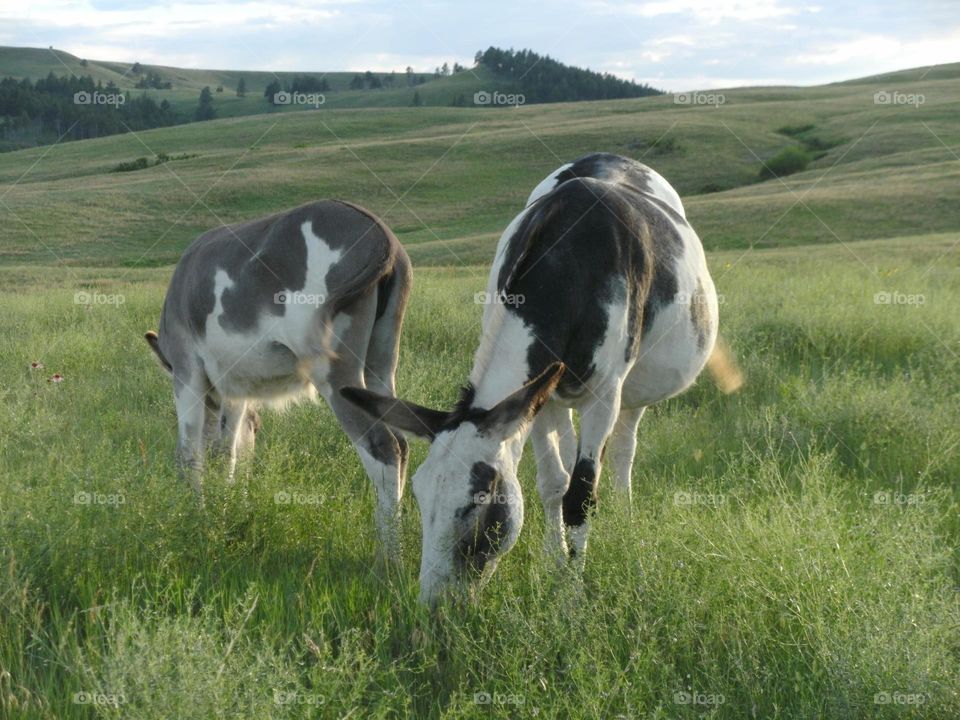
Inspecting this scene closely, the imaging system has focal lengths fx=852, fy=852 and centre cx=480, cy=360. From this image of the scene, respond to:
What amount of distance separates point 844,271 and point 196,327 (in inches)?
498

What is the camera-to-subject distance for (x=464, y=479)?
3.53 meters

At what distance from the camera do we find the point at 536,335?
4.10 m

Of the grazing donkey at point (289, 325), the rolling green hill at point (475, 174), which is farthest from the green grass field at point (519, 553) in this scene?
the rolling green hill at point (475, 174)

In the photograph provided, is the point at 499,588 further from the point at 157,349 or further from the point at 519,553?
the point at 157,349

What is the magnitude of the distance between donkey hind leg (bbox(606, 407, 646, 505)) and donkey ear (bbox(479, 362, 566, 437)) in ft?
7.99

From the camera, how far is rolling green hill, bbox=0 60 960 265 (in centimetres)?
2956

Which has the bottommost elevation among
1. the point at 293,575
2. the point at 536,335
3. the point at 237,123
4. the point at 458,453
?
the point at 293,575

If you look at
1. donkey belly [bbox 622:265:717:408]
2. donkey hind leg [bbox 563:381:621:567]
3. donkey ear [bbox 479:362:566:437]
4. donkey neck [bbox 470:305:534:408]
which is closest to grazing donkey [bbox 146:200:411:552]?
donkey hind leg [bbox 563:381:621:567]

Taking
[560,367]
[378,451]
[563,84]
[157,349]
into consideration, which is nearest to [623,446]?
[378,451]

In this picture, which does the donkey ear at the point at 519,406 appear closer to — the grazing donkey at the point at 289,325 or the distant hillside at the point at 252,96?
the grazing donkey at the point at 289,325

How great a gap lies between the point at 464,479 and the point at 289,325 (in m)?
2.38

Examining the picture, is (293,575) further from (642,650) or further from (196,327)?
(196,327)

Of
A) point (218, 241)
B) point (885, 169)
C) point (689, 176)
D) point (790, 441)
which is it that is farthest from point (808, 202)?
point (218, 241)

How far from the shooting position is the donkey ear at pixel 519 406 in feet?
11.7
